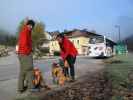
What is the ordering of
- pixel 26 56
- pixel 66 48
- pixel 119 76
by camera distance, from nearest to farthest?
pixel 26 56, pixel 66 48, pixel 119 76

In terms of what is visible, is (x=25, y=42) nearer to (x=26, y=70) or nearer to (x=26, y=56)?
(x=26, y=56)

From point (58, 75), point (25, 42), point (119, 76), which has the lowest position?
point (119, 76)

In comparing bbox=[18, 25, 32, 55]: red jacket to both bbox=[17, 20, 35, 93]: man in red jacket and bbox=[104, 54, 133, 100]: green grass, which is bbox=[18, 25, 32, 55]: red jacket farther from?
bbox=[104, 54, 133, 100]: green grass

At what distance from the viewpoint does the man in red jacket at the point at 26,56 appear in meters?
13.3

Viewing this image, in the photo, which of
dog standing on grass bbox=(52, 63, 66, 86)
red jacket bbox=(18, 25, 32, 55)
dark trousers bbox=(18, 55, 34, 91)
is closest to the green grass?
dog standing on grass bbox=(52, 63, 66, 86)

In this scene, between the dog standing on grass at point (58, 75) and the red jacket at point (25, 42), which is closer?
the red jacket at point (25, 42)

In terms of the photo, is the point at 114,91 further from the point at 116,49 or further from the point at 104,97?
the point at 116,49

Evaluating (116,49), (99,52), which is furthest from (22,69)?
(116,49)

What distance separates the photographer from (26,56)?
1331 centimetres

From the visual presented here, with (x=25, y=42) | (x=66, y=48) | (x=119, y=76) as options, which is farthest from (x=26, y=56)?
(x=119, y=76)

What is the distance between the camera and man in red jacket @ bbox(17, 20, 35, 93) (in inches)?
524

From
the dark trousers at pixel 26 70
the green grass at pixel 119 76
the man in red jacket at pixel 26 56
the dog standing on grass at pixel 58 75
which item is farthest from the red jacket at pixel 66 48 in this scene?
the dark trousers at pixel 26 70

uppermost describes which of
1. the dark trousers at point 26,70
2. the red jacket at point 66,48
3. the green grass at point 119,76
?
the red jacket at point 66,48

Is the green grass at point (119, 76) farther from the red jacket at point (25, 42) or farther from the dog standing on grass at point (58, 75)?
the red jacket at point (25, 42)
